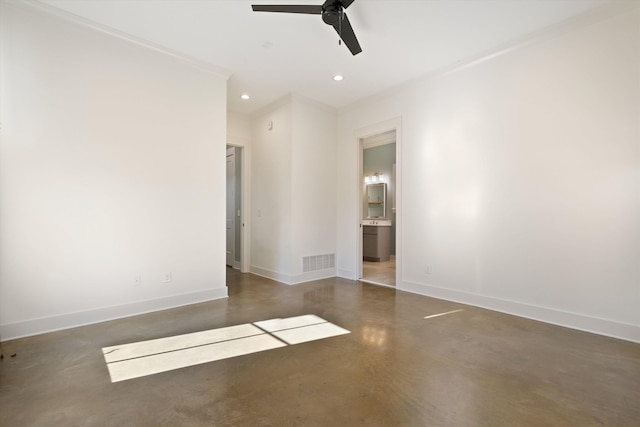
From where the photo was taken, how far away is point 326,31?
10.8 ft

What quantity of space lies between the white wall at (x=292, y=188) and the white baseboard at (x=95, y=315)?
1524 mm

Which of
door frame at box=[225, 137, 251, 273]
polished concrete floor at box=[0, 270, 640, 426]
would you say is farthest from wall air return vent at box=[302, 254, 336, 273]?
polished concrete floor at box=[0, 270, 640, 426]

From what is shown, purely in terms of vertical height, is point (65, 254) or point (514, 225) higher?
point (514, 225)

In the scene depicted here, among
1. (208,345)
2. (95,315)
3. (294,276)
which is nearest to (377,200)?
(294,276)

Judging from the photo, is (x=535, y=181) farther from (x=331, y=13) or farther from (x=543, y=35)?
(x=331, y=13)

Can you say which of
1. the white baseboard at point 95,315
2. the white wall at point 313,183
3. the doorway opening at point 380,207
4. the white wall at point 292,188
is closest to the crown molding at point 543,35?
the white wall at point 313,183

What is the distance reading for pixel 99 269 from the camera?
3225 mm

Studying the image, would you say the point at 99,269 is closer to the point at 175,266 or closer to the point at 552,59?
the point at 175,266

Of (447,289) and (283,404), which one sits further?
(447,289)

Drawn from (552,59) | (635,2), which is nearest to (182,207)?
(552,59)

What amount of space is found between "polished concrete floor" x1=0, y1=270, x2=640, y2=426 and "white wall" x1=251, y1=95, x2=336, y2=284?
2.13 m

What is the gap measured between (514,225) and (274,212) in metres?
3.69

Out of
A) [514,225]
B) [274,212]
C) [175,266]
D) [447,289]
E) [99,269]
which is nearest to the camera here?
[99,269]

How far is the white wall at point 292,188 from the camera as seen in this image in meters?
5.12
